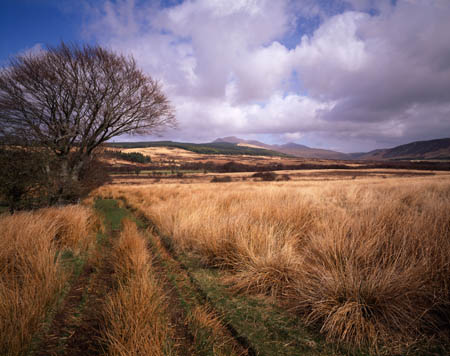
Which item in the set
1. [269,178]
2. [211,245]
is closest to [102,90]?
[211,245]

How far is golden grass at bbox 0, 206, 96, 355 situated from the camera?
1.47 metres

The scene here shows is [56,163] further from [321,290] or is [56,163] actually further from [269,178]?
[269,178]

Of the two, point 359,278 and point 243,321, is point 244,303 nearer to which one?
point 243,321

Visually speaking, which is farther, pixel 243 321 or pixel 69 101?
pixel 69 101

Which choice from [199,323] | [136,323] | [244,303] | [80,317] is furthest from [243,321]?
[80,317]

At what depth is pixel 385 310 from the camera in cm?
169

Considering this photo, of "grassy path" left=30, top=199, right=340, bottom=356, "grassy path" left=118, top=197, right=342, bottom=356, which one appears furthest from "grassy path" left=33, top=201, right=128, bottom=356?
"grassy path" left=118, top=197, right=342, bottom=356

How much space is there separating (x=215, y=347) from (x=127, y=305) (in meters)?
0.89

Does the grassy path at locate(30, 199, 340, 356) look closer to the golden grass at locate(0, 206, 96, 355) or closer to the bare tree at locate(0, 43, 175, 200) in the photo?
the golden grass at locate(0, 206, 96, 355)

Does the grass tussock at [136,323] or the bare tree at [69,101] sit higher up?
the bare tree at [69,101]

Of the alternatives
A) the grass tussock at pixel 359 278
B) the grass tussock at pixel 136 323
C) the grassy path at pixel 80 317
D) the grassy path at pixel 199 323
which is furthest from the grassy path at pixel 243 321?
the grassy path at pixel 80 317

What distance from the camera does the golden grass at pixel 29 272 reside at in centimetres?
147

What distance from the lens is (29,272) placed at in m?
2.31

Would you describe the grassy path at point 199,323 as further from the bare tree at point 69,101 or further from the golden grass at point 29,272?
the bare tree at point 69,101
